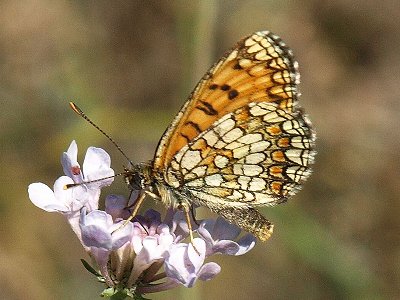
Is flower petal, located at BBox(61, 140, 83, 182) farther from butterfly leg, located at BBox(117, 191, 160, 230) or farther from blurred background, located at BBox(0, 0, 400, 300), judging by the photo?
blurred background, located at BBox(0, 0, 400, 300)

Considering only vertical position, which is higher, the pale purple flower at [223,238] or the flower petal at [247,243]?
the pale purple flower at [223,238]

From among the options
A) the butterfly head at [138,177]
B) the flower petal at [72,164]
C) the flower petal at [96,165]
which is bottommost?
the butterfly head at [138,177]

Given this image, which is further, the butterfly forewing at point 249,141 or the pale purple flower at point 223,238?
the butterfly forewing at point 249,141

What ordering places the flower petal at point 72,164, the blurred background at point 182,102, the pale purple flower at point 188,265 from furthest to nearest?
the blurred background at point 182,102, the flower petal at point 72,164, the pale purple flower at point 188,265

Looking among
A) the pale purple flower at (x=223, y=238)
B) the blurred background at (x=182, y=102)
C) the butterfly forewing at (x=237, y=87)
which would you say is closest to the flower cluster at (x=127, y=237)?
the pale purple flower at (x=223, y=238)

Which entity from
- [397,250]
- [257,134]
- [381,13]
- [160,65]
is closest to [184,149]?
[257,134]

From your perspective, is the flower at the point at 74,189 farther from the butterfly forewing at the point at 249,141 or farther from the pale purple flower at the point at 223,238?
the pale purple flower at the point at 223,238
